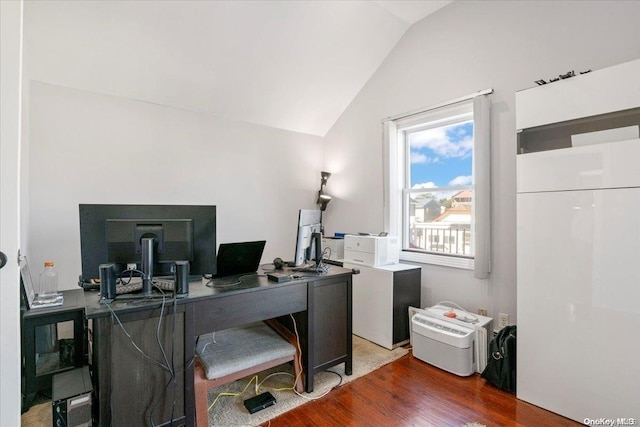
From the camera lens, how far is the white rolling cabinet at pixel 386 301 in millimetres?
2906

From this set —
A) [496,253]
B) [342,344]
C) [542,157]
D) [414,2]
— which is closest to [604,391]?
[496,253]

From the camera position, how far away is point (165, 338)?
167cm

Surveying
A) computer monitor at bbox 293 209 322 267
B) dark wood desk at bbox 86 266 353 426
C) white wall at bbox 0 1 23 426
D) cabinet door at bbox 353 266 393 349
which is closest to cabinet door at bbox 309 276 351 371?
dark wood desk at bbox 86 266 353 426

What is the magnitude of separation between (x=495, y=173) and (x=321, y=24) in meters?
2.14

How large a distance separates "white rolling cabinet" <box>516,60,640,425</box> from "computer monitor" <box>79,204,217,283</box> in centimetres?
217

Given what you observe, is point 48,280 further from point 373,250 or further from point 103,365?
point 373,250

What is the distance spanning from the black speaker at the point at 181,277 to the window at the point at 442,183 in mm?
2335

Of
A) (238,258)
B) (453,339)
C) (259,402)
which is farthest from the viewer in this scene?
(453,339)

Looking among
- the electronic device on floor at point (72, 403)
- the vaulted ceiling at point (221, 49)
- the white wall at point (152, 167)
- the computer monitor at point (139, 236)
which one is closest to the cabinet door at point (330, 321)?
the computer monitor at point (139, 236)

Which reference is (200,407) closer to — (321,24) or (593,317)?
(593,317)

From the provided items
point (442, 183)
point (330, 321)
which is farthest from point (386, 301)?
point (442, 183)

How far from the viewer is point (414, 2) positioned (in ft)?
9.84

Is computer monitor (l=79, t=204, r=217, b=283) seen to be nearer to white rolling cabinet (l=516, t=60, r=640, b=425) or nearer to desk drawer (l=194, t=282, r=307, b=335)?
desk drawer (l=194, t=282, r=307, b=335)

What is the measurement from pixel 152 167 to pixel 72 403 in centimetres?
222
